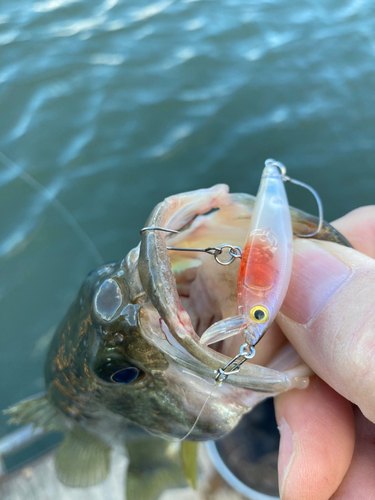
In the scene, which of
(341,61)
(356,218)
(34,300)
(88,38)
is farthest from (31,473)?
(341,61)

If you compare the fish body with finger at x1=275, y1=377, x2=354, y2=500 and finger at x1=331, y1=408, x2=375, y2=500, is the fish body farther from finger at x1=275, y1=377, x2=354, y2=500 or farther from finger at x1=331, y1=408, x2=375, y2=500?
finger at x1=331, y1=408, x2=375, y2=500

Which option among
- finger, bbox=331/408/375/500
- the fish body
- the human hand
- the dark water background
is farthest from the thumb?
the dark water background

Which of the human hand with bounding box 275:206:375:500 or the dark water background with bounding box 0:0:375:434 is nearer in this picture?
the human hand with bounding box 275:206:375:500

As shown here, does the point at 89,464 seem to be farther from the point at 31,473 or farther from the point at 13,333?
the point at 13,333

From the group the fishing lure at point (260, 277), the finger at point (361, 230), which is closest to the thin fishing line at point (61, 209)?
the finger at point (361, 230)

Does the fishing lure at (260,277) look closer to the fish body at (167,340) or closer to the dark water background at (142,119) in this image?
the fish body at (167,340)

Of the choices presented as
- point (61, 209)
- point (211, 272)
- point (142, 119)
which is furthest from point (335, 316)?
point (142, 119)
